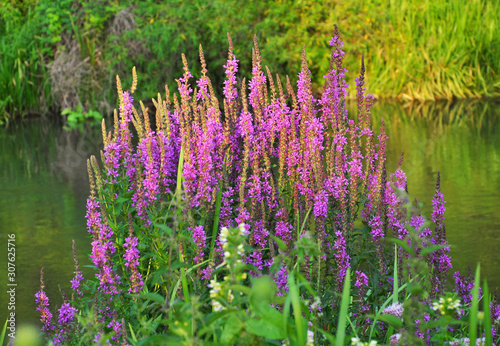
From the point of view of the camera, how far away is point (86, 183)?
7.75 meters

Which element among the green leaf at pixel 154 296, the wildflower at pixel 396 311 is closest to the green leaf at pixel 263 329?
the green leaf at pixel 154 296

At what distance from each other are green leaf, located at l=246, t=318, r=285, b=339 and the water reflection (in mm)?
2362

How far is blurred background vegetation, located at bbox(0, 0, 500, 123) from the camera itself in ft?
38.9

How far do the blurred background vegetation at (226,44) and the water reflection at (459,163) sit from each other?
864 millimetres

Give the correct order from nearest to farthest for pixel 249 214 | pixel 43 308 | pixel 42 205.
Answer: pixel 249 214, pixel 43 308, pixel 42 205

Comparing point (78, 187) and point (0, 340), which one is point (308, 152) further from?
point (78, 187)

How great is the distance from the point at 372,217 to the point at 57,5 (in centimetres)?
1051

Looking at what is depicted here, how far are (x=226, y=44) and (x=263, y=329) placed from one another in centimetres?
1029

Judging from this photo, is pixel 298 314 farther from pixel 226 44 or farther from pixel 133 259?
pixel 226 44

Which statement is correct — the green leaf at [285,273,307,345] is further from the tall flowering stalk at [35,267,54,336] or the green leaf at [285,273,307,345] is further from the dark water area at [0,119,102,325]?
the dark water area at [0,119,102,325]

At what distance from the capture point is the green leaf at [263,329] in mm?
2084

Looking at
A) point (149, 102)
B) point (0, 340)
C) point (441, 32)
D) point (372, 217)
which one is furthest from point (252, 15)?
point (0, 340)

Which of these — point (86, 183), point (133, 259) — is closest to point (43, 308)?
point (133, 259)

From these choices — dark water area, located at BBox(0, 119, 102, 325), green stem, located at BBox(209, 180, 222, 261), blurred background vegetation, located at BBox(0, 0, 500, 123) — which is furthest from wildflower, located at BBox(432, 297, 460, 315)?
blurred background vegetation, located at BBox(0, 0, 500, 123)
